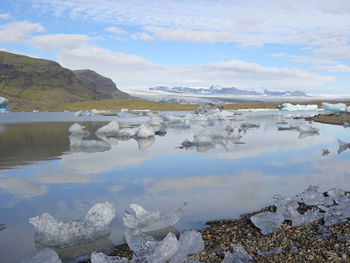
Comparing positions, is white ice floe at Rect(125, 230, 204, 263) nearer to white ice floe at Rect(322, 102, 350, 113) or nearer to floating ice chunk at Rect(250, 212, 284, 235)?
floating ice chunk at Rect(250, 212, 284, 235)

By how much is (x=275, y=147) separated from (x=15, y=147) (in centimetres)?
981

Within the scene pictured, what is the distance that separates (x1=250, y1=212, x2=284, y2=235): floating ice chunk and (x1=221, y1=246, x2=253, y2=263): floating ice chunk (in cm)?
74

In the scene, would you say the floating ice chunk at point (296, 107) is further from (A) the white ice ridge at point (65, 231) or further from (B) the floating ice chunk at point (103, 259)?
(B) the floating ice chunk at point (103, 259)

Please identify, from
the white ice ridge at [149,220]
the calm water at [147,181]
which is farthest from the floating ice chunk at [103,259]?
the white ice ridge at [149,220]

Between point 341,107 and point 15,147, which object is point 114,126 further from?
point 341,107

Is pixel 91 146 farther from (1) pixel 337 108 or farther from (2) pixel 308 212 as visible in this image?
(1) pixel 337 108

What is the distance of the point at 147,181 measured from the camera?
7.57 meters

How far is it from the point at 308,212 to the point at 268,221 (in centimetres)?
75

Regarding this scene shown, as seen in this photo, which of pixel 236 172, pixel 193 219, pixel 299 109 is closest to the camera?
pixel 193 219

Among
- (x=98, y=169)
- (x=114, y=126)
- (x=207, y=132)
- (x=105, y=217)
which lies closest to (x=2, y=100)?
(x=114, y=126)

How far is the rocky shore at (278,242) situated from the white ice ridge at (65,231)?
1.58 feet

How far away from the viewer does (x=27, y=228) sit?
4754 mm

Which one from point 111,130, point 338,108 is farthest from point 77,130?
point 338,108

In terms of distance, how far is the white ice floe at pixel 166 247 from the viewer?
372 cm
